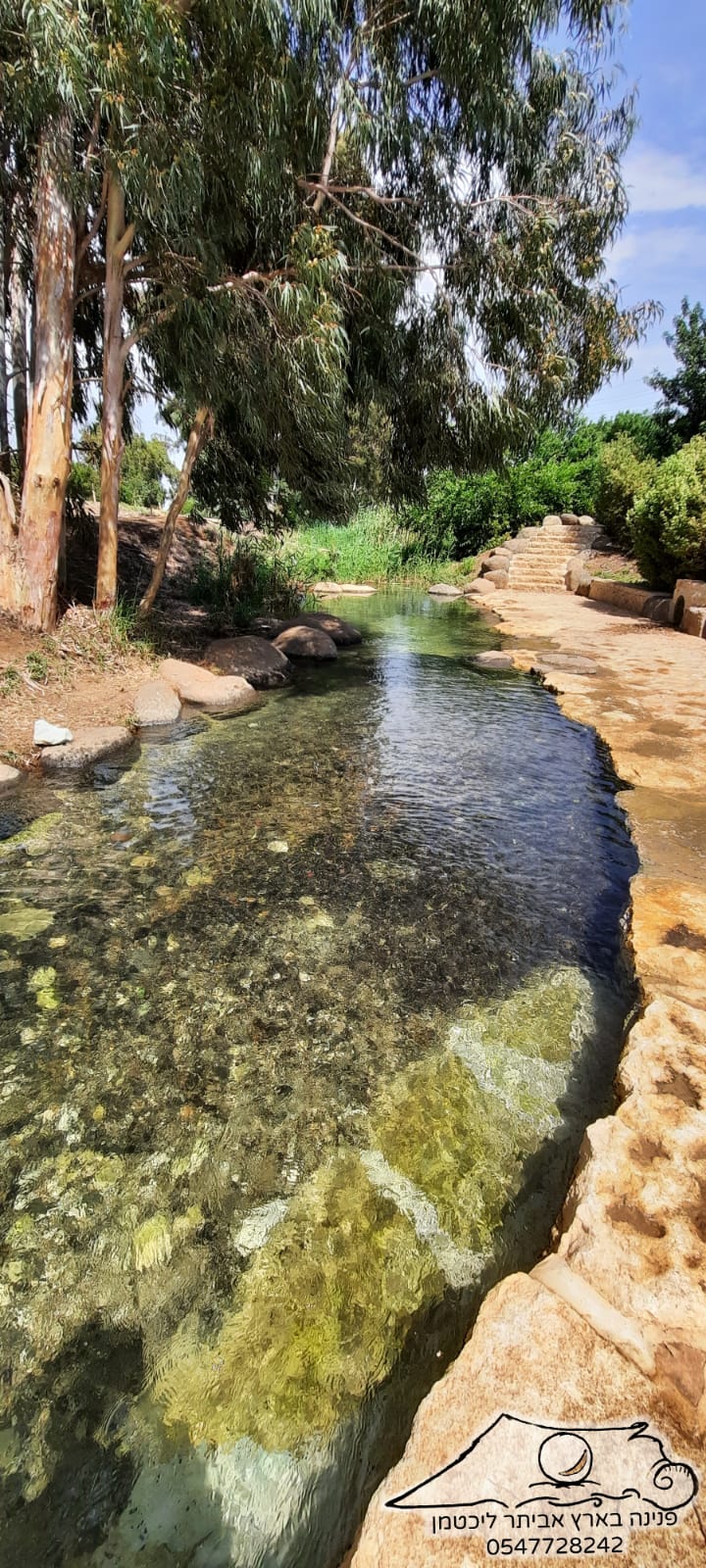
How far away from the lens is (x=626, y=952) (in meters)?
2.37

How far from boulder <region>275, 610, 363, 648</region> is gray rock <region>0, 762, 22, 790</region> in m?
5.10

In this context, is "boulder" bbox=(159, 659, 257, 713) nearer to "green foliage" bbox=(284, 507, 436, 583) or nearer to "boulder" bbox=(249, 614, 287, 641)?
"boulder" bbox=(249, 614, 287, 641)

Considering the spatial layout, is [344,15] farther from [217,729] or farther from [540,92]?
[217,729]

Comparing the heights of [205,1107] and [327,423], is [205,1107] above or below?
below

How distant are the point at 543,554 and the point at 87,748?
1302 cm

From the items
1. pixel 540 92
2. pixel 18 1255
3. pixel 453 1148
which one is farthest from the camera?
pixel 540 92

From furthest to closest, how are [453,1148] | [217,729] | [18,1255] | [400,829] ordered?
[217,729], [400,829], [453,1148], [18,1255]

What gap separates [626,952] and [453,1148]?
101 centimetres

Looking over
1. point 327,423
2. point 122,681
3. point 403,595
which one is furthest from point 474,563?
point 122,681

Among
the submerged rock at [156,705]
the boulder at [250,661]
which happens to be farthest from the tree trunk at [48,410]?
the boulder at [250,661]

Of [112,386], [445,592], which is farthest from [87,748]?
[445,592]

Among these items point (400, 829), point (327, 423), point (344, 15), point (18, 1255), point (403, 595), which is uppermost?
point (344, 15)

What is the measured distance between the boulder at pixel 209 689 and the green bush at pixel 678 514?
6199 mm

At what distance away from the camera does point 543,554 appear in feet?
49.6
